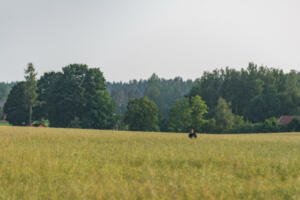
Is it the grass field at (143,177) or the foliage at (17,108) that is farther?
the foliage at (17,108)

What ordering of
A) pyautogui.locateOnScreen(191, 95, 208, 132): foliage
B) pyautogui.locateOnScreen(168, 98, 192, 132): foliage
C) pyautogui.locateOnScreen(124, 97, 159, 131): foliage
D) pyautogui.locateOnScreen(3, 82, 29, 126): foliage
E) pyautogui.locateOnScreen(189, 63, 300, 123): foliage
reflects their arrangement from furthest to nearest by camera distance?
1. pyautogui.locateOnScreen(189, 63, 300, 123): foliage
2. pyautogui.locateOnScreen(168, 98, 192, 132): foliage
3. pyautogui.locateOnScreen(191, 95, 208, 132): foliage
4. pyautogui.locateOnScreen(3, 82, 29, 126): foliage
5. pyautogui.locateOnScreen(124, 97, 159, 131): foliage

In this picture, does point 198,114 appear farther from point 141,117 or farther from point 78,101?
point 78,101

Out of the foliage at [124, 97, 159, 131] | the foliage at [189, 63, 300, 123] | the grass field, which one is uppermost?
the foliage at [189, 63, 300, 123]

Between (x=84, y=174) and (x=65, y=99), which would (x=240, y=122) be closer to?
(x=65, y=99)

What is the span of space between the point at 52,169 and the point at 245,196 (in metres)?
6.83

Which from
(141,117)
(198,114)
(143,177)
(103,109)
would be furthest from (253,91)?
(143,177)

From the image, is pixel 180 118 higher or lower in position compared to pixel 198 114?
lower

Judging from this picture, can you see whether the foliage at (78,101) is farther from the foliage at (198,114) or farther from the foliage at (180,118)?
the foliage at (198,114)

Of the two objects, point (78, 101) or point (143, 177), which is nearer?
point (143, 177)

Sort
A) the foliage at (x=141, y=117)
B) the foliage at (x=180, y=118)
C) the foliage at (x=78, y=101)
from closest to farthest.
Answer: the foliage at (x=78, y=101) → the foliage at (x=141, y=117) → the foliage at (x=180, y=118)

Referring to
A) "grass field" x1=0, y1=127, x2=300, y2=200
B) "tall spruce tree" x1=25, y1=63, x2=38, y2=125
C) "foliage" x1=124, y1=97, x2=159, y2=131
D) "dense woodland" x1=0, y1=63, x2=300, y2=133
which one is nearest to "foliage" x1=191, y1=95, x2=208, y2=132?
"dense woodland" x1=0, y1=63, x2=300, y2=133

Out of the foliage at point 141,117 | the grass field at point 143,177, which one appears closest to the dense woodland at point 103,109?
the foliage at point 141,117

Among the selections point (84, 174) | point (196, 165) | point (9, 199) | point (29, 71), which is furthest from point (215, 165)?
point (29, 71)

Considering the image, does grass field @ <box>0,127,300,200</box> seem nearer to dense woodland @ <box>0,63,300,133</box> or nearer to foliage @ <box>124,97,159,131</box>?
dense woodland @ <box>0,63,300,133</box>
